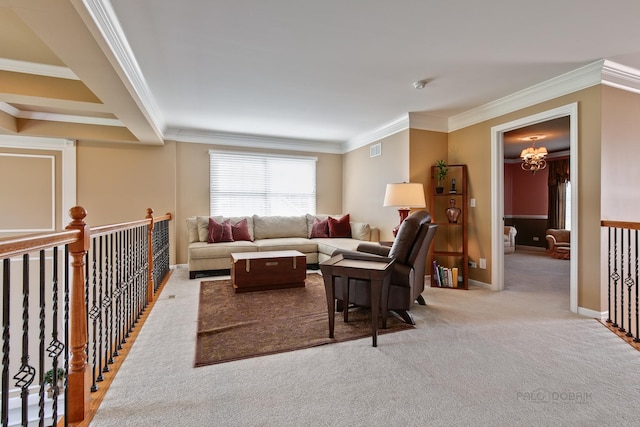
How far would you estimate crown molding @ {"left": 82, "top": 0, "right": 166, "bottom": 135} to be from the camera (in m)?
1.91

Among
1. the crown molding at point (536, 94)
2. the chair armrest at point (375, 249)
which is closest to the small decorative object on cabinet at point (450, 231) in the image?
the crown molding at point (536, 94)

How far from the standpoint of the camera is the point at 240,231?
5.20 metres

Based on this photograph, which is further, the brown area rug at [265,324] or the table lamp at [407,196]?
the table lamp at [407,196]

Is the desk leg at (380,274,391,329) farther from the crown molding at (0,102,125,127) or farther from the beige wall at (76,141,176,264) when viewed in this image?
the crown molding at (0,102,125,127)

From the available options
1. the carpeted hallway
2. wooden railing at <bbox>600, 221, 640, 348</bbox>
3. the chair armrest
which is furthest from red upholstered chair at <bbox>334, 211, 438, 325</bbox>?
wooden railing at <bbox>600, 221, 640, 348</bbox>

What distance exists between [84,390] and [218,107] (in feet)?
11.4

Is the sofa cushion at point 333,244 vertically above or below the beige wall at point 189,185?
below

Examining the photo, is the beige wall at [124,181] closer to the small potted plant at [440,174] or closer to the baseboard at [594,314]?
the small potted plant at [440,174]

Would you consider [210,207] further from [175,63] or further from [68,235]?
[68,235]

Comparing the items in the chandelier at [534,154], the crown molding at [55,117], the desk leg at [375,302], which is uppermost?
the crown molding at [55,117]

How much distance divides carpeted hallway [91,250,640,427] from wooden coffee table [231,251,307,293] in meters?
1.04

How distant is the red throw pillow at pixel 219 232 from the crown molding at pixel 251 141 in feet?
5.10

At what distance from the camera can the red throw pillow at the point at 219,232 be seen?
4848 millimetres

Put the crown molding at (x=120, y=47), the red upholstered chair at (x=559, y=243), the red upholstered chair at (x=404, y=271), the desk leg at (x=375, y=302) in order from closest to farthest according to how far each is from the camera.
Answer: the crown molding at (x=120, y=47), the desk leg at (x=375, y=302), the red upholstered chair at (x=404, y=271), the red upholstered chair at (x=559, y=243)
